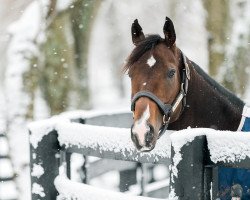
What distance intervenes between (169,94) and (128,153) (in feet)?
1.98

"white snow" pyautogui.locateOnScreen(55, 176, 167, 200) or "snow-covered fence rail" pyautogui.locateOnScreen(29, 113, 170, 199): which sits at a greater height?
"snow-covered fence rail" pyautogui.locateOnScreen(29, 113, 170, 199)

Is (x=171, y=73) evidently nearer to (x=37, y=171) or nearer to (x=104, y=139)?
(x=104, y=139)

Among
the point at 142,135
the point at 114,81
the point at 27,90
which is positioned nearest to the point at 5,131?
the point at 27,90

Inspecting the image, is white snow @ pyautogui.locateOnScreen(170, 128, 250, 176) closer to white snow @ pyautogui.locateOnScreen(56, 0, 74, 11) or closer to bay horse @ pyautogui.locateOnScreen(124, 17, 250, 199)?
bay horse @ pyautogui.locateOnScreen(124, 17, 250, 199)

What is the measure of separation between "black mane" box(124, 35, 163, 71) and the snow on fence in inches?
20.9

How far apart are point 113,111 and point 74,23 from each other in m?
4.85

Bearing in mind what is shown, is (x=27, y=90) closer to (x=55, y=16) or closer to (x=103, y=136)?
(x=55, y=16)

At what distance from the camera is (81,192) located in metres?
2.75

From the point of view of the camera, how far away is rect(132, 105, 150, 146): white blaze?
258cm

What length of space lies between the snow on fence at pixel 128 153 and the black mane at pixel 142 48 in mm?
531

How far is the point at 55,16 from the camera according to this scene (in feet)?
29.4

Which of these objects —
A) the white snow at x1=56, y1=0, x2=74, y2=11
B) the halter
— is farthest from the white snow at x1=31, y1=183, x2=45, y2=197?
the white snow at x1=56, y1=0, x2=74, y2=11

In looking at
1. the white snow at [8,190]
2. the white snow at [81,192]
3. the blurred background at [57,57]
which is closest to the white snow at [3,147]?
the blurred background at [57,57]

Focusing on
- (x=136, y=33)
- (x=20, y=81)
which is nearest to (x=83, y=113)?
(x=136, y=33)
